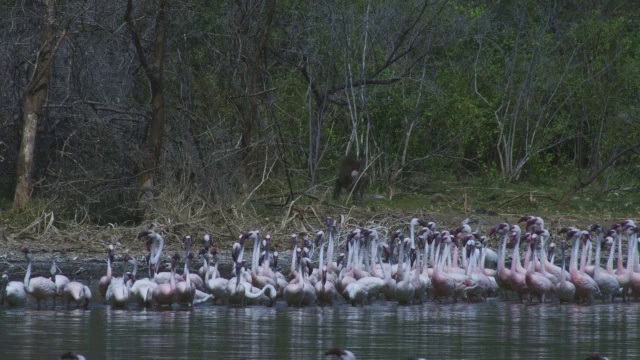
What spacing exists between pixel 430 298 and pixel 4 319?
597 centimetres

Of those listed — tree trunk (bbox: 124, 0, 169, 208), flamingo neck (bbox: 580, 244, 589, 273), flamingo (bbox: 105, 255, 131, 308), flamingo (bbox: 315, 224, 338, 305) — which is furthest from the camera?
tree trunk (bbox: 124, 0, 169, 208)

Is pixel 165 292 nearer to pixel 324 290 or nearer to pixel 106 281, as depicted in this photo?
pixel 106 281

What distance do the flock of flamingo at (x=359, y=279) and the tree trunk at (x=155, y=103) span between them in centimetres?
365

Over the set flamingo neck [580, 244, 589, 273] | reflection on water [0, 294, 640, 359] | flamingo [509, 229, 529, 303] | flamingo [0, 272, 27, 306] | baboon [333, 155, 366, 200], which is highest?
baboon [333, 155, 366, 200]

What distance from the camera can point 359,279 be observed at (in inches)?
685

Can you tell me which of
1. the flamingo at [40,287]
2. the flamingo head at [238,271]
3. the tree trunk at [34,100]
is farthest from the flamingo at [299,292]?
the tree trunk at [34,100]

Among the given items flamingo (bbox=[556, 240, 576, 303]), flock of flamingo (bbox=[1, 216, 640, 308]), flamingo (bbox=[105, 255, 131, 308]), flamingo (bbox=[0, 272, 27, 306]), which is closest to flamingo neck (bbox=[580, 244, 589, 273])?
flock of flamingo (bbox=[1, 216, 640, 308])

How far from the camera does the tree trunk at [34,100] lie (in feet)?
75.1

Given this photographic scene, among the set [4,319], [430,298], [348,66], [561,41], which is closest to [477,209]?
[348,66]

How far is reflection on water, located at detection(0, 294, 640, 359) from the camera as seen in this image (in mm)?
11727

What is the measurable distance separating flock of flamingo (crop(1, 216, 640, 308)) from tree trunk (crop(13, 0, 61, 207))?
15.2 ft

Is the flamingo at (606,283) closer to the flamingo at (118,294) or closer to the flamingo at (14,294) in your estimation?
the flamingo at (118,294)

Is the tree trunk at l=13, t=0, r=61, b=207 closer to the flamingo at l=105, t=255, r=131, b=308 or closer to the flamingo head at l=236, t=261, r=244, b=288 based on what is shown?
the flamingo at l=105, t=255, r=131, b=308

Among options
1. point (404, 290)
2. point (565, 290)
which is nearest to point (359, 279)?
point (404, 290)
